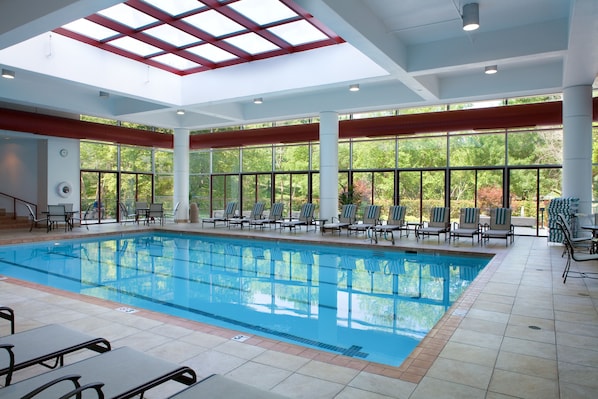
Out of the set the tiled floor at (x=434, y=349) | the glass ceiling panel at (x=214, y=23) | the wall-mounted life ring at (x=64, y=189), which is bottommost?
the tiled floor at (x=434, y=349)

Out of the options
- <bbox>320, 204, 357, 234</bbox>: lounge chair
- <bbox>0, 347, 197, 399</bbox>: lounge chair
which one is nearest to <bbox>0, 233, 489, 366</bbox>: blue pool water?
<bbox>320, 204, 357, 234</bbox>: lounge chair

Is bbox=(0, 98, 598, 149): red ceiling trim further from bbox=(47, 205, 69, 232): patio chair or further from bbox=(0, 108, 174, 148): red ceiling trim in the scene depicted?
bbox=(47, 205, 69, 232): patio chair

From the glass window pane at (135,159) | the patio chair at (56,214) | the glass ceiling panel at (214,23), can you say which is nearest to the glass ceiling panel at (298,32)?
the glass ceiling panel at (214,23)

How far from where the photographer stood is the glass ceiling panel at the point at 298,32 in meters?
8.34

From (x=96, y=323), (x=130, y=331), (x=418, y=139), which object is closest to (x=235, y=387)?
(x=130, y=331)

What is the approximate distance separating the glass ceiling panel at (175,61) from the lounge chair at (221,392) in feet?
31.8

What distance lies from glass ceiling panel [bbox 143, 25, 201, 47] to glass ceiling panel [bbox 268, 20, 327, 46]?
71.8 inches

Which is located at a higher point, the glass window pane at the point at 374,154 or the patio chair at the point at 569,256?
the glass window pane at the point at 374,154

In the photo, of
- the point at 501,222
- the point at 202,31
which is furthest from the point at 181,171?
the point at 501,222

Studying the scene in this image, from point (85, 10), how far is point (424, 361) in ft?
18.4

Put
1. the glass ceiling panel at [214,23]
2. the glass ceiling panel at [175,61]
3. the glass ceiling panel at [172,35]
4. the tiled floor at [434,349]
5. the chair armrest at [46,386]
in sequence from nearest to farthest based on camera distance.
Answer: the chair armrest at [46,386]
the tiled floor at [434,349]
the glass ceiling panel at [214,23]
the glass ceiling panel at [172,35]
the glass ceiling panel at [175,61]

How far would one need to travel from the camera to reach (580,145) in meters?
9.36

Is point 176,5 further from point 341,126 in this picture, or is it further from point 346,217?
point 346,217

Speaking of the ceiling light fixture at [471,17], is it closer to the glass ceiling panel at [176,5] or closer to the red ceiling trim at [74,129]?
the glass ceiling panel at [176,5]
